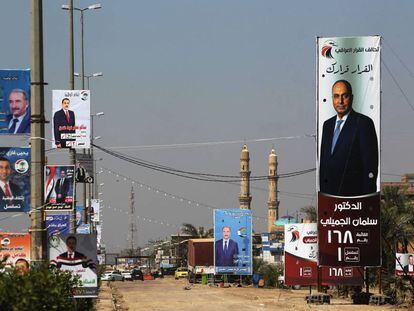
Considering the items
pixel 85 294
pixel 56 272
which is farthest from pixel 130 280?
pixel 56 272

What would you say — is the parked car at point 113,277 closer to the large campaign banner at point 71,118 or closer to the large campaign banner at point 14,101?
the large campaign banner at point 71,118

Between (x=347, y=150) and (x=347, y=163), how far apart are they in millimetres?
659

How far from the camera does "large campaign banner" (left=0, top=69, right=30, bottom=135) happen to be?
78.1ft

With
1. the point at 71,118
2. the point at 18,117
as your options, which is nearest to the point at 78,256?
the point at 18,117

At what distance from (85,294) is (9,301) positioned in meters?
11.0

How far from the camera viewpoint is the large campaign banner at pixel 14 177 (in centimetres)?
2734

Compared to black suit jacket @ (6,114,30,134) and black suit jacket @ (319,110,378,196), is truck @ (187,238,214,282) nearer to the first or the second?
black suit jacket @ (319,110,378,196)

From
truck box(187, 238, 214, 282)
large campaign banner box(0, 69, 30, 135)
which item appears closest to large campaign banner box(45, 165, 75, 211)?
large campaign banner box(0, 69, 30, 135)

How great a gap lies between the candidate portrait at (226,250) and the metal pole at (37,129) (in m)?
60.2

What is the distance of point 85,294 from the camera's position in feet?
78.4

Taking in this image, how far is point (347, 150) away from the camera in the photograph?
1697 inches

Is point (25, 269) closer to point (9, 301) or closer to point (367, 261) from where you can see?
point (9, 301)

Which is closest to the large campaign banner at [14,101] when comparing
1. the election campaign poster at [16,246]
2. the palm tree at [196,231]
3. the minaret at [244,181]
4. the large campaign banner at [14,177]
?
the large campaign banner at [14,177]

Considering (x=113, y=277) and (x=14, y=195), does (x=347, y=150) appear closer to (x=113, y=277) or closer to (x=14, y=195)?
(x=14, y=195)
